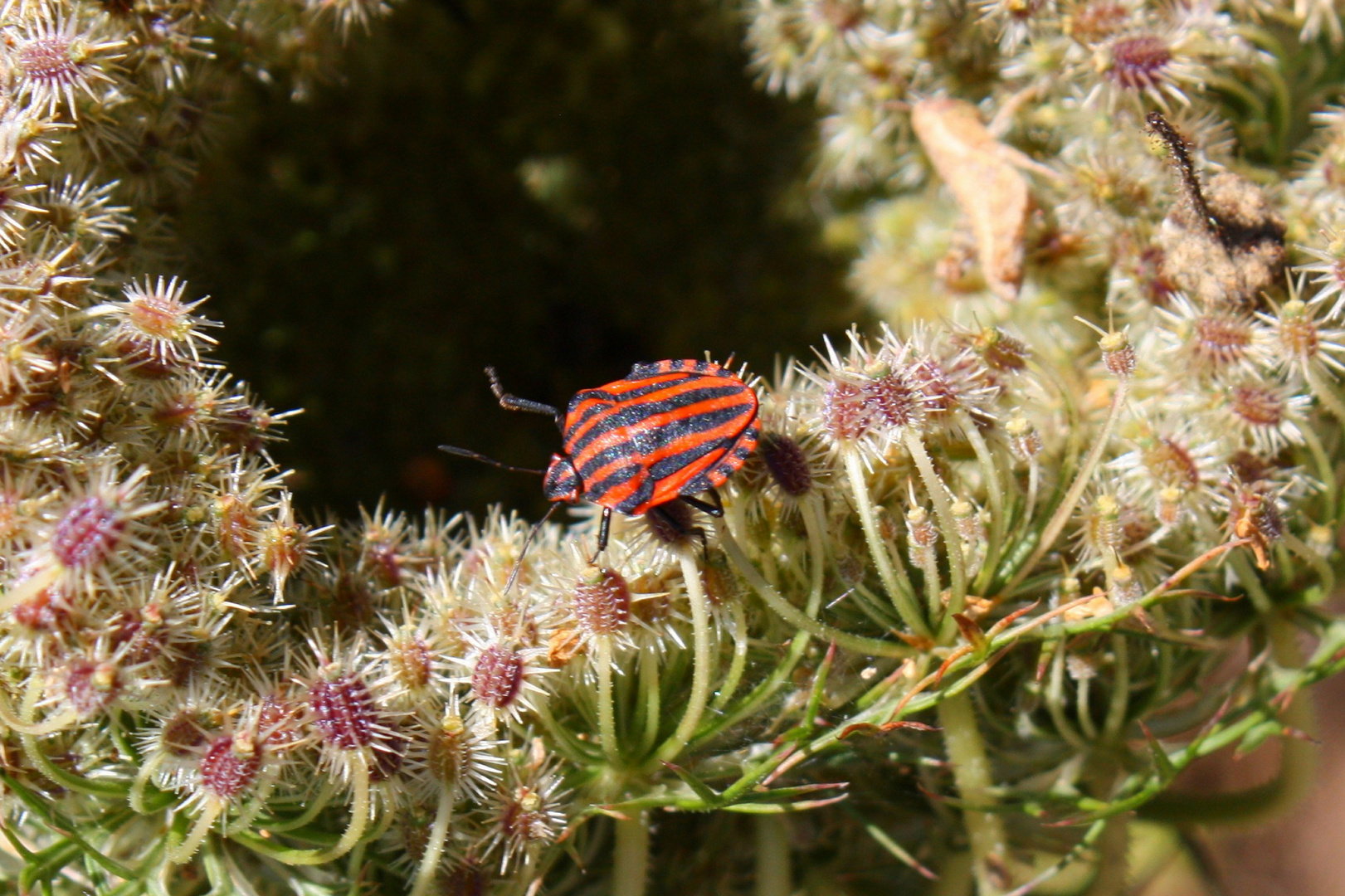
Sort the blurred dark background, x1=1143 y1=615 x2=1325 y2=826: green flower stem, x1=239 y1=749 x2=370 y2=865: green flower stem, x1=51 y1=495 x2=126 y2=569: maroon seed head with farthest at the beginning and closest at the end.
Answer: the blurred dark background, x1=1143 y1=615 x2=1325 y2=826: green flower stem, x1=239 y1=749 x2=370 y2=865: green flower stem, x1=51 y1=495 x2=126 y2=569: maroon seed head

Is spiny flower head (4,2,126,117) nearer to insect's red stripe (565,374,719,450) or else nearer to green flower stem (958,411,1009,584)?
insect's red stripe (565,374,719,450)

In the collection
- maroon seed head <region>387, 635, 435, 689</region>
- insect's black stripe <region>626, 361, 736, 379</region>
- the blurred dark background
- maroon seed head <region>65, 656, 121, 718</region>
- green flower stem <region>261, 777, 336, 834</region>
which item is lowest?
green flower stem <region>261, 777, 336, 834</region>

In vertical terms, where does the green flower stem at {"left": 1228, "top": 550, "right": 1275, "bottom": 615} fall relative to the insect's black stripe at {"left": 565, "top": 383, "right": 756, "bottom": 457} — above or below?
below

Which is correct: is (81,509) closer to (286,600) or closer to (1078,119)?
(286,600)

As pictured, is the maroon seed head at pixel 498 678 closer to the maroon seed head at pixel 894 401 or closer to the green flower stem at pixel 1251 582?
the maroon seed head at pixel 894 401

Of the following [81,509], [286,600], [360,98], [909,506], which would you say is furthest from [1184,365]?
[360,98]

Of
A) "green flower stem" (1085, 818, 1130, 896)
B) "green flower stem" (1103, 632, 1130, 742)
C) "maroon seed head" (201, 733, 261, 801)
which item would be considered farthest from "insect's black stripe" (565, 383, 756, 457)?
"green flower stem" (1085, 818, 1130, 896)

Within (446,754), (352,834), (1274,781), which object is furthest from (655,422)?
(1274,781)
